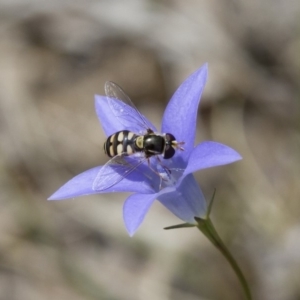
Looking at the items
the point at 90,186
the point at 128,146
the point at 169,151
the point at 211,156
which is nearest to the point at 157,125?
the point at 169,151

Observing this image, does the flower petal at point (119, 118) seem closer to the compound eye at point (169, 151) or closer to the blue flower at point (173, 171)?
the blue flower at point (173, 171)

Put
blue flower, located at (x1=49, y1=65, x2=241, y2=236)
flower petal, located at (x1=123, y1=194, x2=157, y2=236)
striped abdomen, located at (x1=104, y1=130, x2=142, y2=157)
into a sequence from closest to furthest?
flower petal, located at (x1=123, y1=194, x2=157, y2=236) < blue flower, located at (x1=49, y1=65, x2=241, y2=236) < striped abdomen, located at (x1=104, y1=130, x2=142, y2=157)

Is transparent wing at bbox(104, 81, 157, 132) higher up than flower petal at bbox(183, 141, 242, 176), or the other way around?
transparent wing at bbox(104, 81, 157, 132)

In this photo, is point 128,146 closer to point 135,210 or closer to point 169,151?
point 169,151

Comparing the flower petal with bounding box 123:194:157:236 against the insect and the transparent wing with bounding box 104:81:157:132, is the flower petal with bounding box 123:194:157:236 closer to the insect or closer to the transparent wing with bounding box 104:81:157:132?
the insect

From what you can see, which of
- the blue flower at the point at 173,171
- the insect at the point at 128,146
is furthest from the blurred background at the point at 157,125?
the insect at the point at 128,146

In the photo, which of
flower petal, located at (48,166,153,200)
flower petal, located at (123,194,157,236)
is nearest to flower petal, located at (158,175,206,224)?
flower petal, located at (48,166,153,200)
